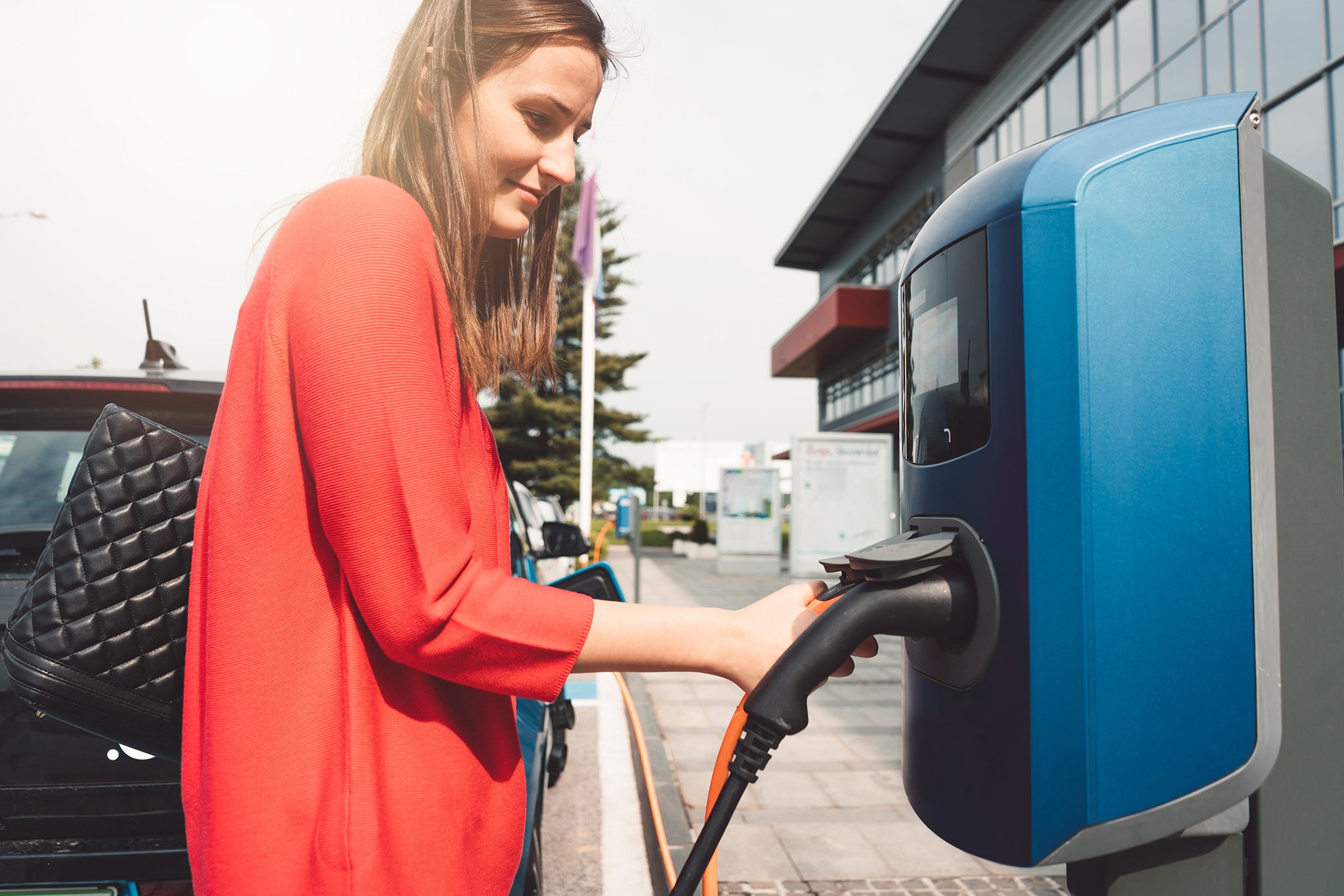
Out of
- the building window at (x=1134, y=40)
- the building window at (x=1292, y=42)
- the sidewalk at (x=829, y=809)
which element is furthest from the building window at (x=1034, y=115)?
the sidewalk at (x=829, y=809)

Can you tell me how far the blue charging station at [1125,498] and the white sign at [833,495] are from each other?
33.4ft

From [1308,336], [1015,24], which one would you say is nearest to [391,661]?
[1308,336]

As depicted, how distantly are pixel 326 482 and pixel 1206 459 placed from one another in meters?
0.88

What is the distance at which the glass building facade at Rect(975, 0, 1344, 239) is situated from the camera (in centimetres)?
1102

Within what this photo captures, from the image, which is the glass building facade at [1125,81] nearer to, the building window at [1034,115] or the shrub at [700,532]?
the building window at [1034,115]

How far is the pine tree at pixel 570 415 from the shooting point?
103ft

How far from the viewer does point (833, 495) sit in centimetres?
1120

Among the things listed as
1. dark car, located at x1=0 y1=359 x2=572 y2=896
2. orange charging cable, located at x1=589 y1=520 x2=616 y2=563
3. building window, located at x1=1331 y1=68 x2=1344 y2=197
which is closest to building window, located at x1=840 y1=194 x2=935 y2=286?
orange charging cable, located at x1=589 y1=520 x2=616 y2=563

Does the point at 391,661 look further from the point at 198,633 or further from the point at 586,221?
the point at 586,221

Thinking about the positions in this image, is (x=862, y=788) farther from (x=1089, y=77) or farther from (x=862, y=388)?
(x=862, y=388)

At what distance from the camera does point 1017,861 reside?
939 mm

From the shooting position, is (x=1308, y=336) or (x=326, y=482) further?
(x=1308, y=336)

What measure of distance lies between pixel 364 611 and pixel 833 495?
418 inches

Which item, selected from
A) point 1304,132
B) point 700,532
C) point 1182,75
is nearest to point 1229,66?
point 1182,75
